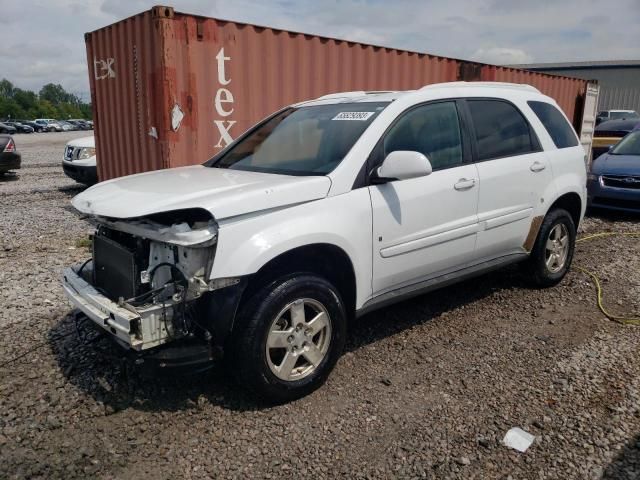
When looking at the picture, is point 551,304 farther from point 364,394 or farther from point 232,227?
point 232,227

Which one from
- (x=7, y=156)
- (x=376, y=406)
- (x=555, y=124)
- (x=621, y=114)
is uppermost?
(x=621, y=114)

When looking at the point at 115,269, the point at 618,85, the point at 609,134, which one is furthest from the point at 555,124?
the point at 618,85

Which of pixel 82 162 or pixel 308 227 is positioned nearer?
pixel 308 227

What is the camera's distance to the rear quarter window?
480 centimetres

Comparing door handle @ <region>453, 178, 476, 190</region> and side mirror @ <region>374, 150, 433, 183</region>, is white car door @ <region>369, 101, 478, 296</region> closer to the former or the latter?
door handle @ <region>453, 178, 476, 190</region>

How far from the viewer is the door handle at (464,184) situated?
3838 millimetres

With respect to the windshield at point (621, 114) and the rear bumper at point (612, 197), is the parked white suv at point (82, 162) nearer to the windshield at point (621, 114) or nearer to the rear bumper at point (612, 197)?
the rear bumper at point (612, 197)

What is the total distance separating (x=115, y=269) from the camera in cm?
307

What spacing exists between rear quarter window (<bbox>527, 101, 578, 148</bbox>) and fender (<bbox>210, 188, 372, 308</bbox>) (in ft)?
7.92

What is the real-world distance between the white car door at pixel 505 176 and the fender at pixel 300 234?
4.03 feet

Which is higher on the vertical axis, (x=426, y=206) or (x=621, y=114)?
(x=621, y=114)

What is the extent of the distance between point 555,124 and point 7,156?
12814 millimetres

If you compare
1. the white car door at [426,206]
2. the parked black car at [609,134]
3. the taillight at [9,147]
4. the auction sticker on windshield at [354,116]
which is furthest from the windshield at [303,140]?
the parked black car at [609,134]

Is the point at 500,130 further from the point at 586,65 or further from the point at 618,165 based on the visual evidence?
the point at 586,65
